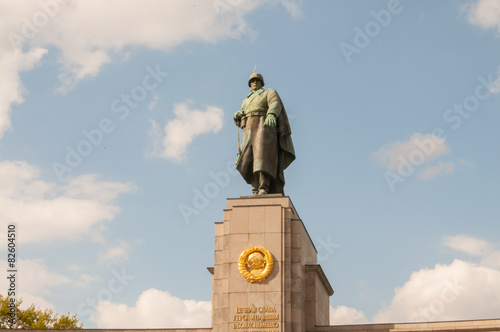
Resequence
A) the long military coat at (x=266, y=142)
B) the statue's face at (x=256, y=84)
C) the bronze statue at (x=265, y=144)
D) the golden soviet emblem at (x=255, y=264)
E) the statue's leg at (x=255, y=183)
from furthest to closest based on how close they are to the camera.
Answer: the statue's face at (x=256, y=84) < the statue's leg at (x=255, y=183) < the long military coat at (x=266, y=142) < the bronze statue at (x=265, y=144) < the golden soviet emblem at (x=255, y=264)

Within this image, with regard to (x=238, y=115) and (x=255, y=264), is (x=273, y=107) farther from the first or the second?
(x=255, y=264)

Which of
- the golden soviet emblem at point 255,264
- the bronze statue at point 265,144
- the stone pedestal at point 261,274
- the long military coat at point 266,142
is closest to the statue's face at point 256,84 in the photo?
the bronze statue at point 265,144

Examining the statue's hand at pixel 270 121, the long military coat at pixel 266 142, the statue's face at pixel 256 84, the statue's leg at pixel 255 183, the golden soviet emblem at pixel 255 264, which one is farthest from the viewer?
the statue's face at pixel 256 84

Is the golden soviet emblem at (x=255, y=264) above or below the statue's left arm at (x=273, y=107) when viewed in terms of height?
below

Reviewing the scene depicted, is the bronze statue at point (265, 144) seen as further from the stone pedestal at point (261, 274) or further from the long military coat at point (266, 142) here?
the stone pedestal at point (261, 274)

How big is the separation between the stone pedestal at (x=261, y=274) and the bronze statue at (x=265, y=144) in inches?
42.0

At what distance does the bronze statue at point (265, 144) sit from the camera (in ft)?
92.1

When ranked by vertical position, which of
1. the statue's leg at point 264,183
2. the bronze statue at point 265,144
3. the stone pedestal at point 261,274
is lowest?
the stone pedestal at point 261,274

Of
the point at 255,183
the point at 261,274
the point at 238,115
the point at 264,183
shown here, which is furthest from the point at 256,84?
the point at 261,274

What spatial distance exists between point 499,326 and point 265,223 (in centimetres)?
813

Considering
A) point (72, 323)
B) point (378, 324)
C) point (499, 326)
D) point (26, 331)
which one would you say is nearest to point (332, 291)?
point (378, 324)

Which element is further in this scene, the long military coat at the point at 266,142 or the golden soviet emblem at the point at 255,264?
the long military coat at the point at 266,142

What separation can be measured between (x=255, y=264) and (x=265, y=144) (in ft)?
14.5

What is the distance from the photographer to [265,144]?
28.1 meters
